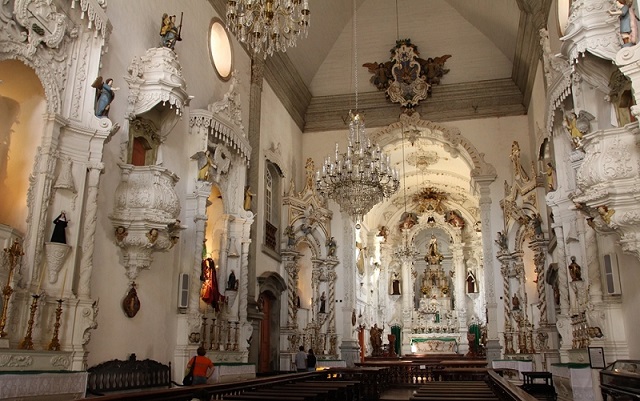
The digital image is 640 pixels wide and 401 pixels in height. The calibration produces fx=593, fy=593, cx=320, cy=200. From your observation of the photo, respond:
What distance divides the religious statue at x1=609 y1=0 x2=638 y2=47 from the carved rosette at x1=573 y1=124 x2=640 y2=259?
1.04 m

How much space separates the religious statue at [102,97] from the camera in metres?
7.92

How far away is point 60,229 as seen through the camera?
7.22 meters

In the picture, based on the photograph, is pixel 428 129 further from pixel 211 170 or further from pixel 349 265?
pixel 211 170

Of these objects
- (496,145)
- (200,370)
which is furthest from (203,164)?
(496,145)

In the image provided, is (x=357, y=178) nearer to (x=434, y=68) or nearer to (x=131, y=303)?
(x=131, y=303)

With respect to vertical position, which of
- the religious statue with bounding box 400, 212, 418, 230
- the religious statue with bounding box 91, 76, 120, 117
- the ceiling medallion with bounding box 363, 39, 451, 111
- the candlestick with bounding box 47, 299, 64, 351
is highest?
the ceiling medallion with bounding box 363, 39, 451, 111

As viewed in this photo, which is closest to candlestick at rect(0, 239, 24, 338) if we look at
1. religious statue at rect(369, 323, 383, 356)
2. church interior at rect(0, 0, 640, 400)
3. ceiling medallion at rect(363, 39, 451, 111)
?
church interior at rect(0, 0, 640, 400)

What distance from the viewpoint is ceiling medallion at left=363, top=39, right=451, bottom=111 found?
1850cm

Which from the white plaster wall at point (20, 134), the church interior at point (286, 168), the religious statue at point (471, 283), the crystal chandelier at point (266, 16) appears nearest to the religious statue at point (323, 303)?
the church interior at point (286, 168)

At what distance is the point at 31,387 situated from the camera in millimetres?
6176

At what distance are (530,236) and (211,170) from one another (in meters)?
8.44

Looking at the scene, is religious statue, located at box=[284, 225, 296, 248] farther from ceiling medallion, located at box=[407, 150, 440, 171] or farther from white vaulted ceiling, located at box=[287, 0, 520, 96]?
ceiling medallion, located at box=[407, 150, 440, 171]

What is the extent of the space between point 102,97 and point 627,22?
6.47m

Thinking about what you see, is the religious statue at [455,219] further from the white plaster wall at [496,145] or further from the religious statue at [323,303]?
the religious statue at [323,303]
